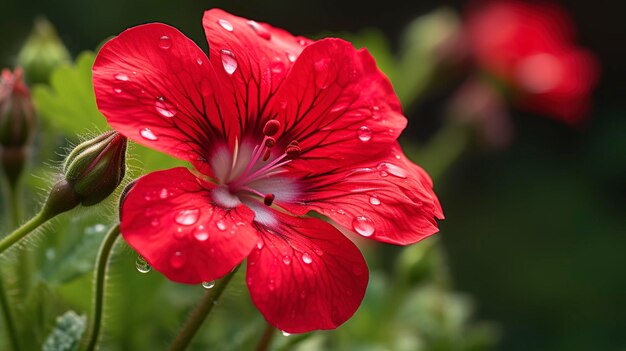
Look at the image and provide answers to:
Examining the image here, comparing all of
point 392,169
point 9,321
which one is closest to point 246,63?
point 392,169

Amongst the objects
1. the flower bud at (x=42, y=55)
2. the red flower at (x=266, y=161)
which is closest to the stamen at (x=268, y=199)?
the red flower at (x=266, y=161)

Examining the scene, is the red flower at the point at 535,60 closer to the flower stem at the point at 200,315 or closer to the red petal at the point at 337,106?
the red petal at the point at 337,106

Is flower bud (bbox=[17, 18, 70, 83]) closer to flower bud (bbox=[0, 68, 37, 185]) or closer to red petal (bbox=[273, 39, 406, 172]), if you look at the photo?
flower bud (bbox=[0, 68, 37, 185])

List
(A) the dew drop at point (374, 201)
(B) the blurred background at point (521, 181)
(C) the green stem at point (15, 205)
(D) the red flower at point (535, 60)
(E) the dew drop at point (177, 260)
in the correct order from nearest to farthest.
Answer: (E) the dew drop at point (177, 260) → (A) the dew drop at point (374, 201) → (C) the green stem at point (15, 205) → (D) the red flower at point (535, 60) → (B) the blurred background at point (521, 181)

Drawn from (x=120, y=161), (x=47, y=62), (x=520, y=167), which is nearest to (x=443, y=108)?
(x=520, y=167)

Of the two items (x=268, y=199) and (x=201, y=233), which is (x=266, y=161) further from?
(x=201, y=233)

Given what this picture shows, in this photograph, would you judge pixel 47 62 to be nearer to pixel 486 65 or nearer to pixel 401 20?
pixel 486 65

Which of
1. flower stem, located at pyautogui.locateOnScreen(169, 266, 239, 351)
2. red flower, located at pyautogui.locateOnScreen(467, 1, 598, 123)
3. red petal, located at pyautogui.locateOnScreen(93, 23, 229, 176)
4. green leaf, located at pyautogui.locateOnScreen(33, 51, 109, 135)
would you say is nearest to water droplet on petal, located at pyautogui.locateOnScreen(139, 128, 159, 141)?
red petal, located at pyautogui.locateOnScreen(93, 23, 229, 176)
